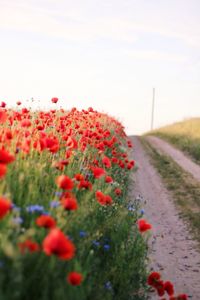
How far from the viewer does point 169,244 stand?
34.0 feet

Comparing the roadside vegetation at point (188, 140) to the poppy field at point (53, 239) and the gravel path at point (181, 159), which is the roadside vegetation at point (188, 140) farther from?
the poppy field at point (53, 239)

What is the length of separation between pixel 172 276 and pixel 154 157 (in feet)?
55.0

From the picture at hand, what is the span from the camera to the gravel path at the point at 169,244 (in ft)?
27.3

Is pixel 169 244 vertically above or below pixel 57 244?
below

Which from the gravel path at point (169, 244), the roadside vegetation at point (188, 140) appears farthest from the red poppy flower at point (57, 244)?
the roadside vegetation at point (188, 140)

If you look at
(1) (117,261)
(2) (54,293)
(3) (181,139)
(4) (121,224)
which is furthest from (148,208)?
(3) (181,139)

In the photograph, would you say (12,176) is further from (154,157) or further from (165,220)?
(154,157)

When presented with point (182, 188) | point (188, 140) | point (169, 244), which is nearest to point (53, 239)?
point (169, 244)

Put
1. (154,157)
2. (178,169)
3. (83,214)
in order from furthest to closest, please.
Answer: (154,157) → (178,169) → (83,214)

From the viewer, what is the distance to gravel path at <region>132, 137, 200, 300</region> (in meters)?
8.34

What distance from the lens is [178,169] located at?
20453 mm

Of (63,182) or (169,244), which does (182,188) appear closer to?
(169,244)

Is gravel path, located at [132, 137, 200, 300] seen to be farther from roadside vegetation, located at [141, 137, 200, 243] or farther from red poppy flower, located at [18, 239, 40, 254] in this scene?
red poppy flower, located at [18, 239, 40, 254]

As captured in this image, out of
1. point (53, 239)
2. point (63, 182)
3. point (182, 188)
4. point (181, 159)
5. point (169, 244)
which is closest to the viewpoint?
point (53, 239)
